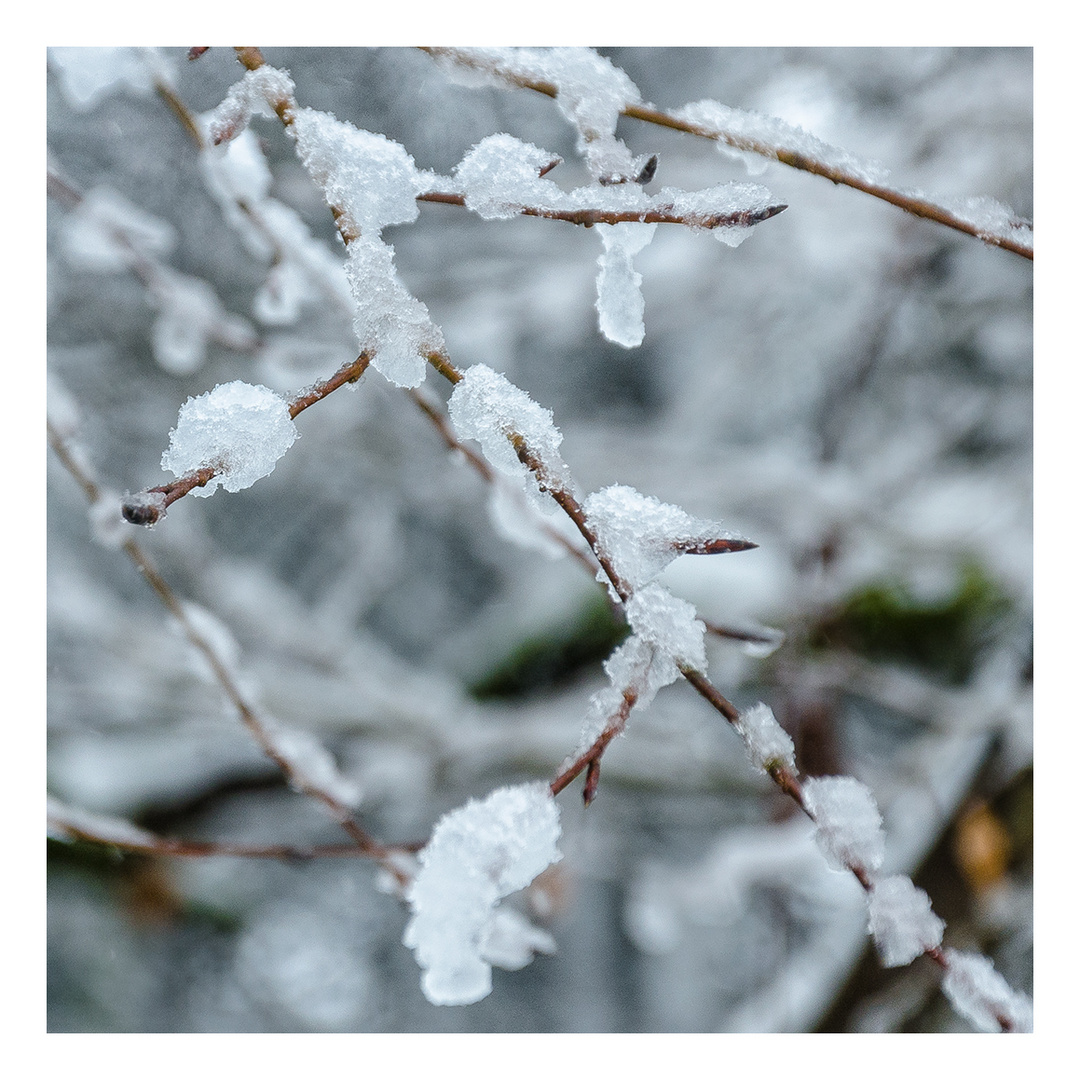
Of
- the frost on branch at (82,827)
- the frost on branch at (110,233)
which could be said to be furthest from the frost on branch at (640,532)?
the frost on branch at (110,233)

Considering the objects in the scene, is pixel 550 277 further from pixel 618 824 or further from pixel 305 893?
pixel 305 893

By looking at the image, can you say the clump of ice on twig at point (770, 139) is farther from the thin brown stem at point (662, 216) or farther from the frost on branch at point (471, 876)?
the frost on branch at point (471, 876)

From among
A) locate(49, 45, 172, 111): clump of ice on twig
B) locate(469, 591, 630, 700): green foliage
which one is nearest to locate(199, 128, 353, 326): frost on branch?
locate(49, 45, 172, 111): clump of ice on twig

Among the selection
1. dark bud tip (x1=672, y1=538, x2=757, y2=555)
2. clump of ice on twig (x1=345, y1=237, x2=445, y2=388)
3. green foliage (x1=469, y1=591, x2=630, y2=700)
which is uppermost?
green foliage (x1=469, y1=591, x2=630, y2=700)

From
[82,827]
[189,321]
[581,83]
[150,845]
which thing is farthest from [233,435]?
[189,321]

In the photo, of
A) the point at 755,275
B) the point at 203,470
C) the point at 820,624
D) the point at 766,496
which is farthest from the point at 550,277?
the point at 203,470

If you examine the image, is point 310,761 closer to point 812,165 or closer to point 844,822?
point 844,822

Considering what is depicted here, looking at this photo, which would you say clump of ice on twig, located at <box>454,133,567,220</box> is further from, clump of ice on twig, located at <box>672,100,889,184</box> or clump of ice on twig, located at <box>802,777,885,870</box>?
clump of ice on twig, located at <box>802,777,885,870</box>
